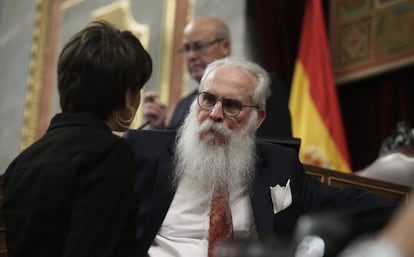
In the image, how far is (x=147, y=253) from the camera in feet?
9.30

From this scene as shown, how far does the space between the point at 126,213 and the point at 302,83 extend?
4.18 meters

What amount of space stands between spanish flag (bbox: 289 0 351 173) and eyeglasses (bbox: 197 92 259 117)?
8.24 ft

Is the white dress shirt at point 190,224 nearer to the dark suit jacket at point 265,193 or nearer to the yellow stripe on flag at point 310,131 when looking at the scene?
the dark suit jacket at point 265,193

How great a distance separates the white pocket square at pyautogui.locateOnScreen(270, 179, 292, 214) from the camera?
2975mm

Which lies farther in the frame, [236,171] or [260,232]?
[236,171]

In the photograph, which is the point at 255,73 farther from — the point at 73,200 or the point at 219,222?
the point at 73,200

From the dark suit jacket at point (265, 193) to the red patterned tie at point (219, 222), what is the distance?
0.11 meters

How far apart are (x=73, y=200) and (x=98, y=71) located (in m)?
0.39

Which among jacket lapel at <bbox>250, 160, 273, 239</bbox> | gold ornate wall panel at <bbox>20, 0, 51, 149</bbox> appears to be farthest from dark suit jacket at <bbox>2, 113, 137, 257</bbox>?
gold ornate wall panel at <bbox>20, 0, 51, 149</bbox>

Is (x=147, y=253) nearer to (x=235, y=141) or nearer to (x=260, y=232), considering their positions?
(x=260, y=232)

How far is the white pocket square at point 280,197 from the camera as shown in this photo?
297 cm

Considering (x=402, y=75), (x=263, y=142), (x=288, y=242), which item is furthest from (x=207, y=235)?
(x=402, y=75)

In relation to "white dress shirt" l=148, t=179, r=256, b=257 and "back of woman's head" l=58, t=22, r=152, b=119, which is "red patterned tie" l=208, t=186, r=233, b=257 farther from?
"back of woman's head" l=58, t=22, r=152, b=119

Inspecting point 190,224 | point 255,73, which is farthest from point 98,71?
point 255,73
